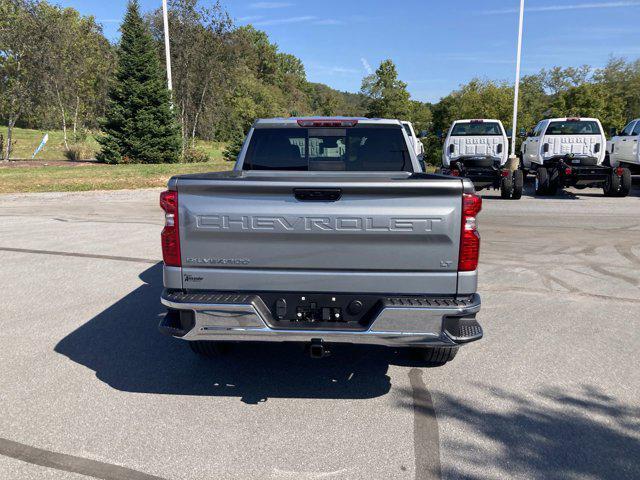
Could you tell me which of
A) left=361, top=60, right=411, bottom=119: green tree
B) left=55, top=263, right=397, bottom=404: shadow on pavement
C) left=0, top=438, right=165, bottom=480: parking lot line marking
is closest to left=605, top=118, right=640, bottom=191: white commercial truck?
left=55, top=263, right=397, bottom=404: shadow on pavement

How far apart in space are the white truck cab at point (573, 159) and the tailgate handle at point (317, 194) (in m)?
13.9

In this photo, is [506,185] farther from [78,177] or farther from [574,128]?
[78,177]

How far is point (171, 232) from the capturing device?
11.0ft

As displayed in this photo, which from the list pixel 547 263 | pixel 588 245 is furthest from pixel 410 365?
pixel 588 245

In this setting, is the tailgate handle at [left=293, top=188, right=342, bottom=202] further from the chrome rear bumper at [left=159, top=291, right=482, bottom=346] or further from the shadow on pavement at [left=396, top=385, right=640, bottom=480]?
the shadow on pavement at [left=396, top=385, right=640, bottom=480]

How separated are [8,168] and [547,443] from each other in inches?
1003

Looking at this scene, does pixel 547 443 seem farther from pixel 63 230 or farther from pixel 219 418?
pixel 63 230

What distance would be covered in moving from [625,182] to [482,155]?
169 inches

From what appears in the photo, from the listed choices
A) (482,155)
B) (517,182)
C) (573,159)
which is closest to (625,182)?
(573,159)

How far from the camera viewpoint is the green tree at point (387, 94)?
68.9m

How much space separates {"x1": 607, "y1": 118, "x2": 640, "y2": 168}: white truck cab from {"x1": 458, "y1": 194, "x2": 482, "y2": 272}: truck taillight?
15.8 metres

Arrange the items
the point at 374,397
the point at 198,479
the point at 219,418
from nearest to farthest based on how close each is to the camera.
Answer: the point at 198,479 → the point at 219,418 → the point at 374,397

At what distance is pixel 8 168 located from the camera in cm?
2320

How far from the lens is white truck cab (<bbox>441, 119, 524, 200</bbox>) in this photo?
15039 mm
